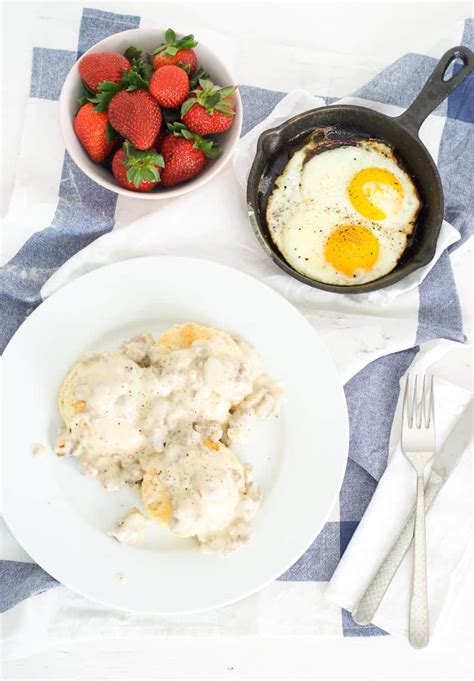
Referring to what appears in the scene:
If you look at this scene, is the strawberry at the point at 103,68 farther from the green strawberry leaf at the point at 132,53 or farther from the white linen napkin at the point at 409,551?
the white linen napkin at the point at 409,551

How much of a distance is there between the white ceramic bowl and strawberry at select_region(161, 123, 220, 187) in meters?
0.04

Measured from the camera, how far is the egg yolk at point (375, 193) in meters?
2.58

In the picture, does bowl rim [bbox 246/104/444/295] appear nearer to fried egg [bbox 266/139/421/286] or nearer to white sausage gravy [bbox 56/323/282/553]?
fried egg [bbox 266/139/421/286]

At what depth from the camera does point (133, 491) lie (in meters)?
2.40

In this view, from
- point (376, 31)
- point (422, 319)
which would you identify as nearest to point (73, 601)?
point (422, 319)

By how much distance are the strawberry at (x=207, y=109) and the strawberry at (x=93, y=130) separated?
9.7 inches

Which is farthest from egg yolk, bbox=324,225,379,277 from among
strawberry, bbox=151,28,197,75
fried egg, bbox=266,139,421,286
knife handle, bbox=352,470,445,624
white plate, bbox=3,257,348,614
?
knife handle, bbox=352,470,445,624

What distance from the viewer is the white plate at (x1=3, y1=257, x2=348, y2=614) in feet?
7.73

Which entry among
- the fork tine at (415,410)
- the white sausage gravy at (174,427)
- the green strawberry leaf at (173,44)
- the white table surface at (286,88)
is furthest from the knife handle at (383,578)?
the green strawberry leaf at (173,44)

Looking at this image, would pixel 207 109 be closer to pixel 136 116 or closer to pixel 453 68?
pixel 136 116

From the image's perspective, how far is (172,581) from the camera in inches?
93.0

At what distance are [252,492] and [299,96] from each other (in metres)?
1.38

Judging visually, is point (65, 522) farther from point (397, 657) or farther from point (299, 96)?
point (299, 96)

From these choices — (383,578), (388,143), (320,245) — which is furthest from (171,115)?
(383,578)
